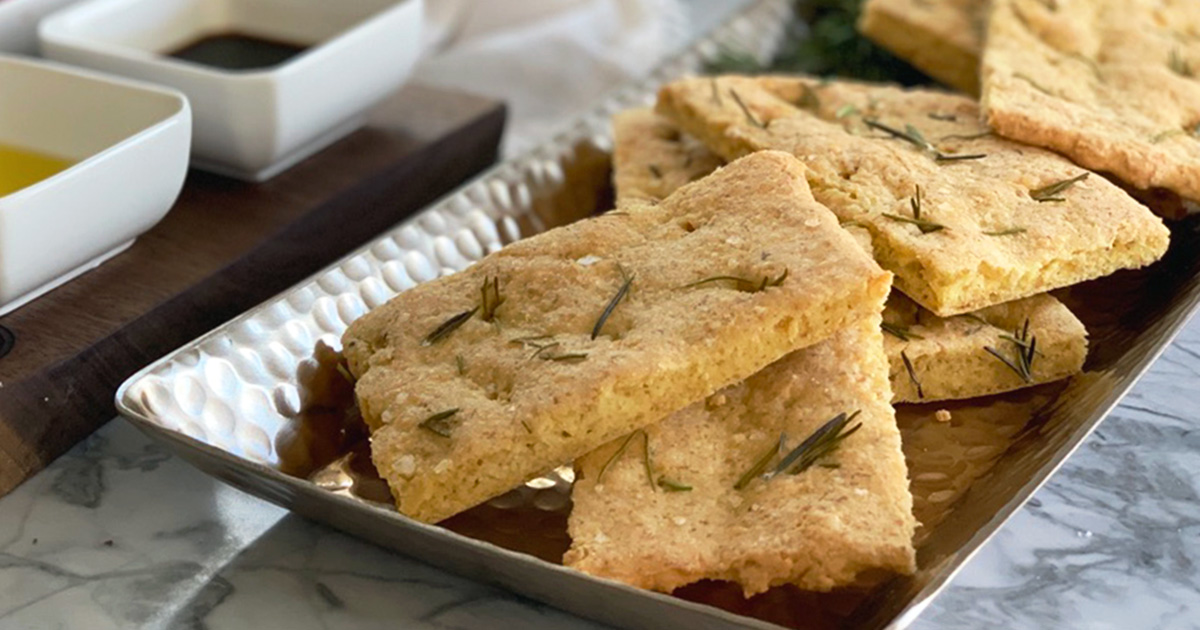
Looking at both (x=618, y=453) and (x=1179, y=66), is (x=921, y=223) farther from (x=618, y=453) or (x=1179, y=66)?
(x=1179, y=66)

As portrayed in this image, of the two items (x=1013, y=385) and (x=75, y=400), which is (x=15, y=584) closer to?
(x=75, y=400)

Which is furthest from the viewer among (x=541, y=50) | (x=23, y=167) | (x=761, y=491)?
(x=541, y=50)

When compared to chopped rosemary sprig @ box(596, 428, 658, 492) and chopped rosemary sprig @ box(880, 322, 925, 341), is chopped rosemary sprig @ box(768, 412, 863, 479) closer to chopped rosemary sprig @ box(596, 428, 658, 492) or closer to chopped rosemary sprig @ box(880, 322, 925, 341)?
chopped rosemary sprig @ box(596, 428, 658, 492)

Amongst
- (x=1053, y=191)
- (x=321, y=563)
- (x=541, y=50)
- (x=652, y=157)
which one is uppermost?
(x=1053, y=191)

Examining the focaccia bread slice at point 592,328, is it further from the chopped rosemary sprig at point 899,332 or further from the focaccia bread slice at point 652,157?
the focaccia bread slice at point 652,157

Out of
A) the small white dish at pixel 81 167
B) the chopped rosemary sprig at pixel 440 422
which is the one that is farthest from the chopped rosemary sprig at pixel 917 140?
the small white dish at pixel 81 167

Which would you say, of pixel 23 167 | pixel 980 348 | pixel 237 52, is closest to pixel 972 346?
pixel 980 348
